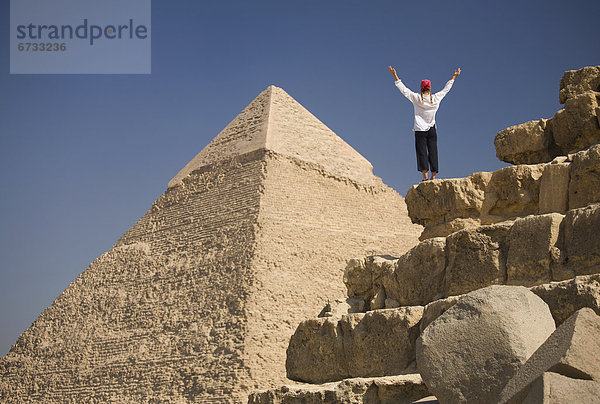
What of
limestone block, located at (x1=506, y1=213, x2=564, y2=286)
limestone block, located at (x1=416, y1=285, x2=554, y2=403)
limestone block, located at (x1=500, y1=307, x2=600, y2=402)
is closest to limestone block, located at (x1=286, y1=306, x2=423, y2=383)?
limestone block, located at (x1=506, y1=213, x2=564, y2=286)

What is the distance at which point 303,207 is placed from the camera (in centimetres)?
4859

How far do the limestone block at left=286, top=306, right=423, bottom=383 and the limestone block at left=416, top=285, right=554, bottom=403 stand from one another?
81 cm

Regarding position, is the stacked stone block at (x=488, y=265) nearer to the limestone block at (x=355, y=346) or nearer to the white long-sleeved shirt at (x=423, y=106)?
the limestone block at (x=355, y=346)

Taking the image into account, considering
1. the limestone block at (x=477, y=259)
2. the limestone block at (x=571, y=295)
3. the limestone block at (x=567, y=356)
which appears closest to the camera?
the limestone block at (x=567, y=356)

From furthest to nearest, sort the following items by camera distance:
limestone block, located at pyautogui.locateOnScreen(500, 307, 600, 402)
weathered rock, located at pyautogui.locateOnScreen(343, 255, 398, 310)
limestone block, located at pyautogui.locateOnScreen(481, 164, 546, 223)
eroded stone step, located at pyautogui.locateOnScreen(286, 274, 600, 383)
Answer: weathered rock, located at pyautogui.locateOnScreen(343, 255, 398, 310) → limestone block, located at pyautogui.locateOnScreen(481, 164, 546, 223) → eroded stone step, located at pyautogui.locateOnScreen(286, 274, 600, 383) → limestone block, located at pyautogui.locateOnScreen(500, 307, 600, 402)

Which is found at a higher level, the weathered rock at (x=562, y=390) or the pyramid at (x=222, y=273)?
→ the pyramid at (x=222, y=273)

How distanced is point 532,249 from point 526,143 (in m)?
1.51

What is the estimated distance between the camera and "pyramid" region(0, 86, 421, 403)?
39938mm

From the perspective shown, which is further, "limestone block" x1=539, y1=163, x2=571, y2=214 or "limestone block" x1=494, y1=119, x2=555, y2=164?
"limestone block" x1=494, y1=119, x2=555, y2=164

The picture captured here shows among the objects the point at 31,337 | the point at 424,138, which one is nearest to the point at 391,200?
Answer: the point at 31,337

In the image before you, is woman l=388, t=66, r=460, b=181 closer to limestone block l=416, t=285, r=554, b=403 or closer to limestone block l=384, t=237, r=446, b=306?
limestone block l=384, t=237, r=446, b=306

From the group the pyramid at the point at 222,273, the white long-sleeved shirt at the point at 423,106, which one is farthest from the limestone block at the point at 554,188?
the pyramid at the point at 222,273

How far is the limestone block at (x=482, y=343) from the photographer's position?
4637 mm

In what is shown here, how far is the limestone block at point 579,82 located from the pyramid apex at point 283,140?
43.1m
